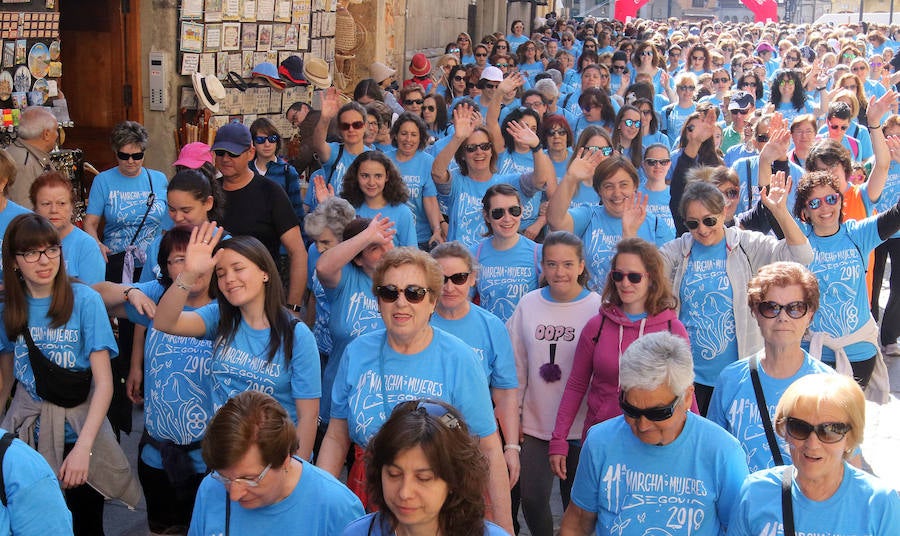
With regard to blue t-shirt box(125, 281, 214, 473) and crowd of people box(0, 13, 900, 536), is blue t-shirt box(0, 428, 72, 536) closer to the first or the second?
crowd of people box(0, 13, 900, 536)

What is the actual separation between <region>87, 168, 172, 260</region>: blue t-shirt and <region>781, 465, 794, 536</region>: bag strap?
4426 millimetres

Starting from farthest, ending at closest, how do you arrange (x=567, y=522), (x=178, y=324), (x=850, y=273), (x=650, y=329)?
1. (x=850, y=273)
2. (x=650, y=329)
3. (x=178, y=324)
4. (x=567, y=522)

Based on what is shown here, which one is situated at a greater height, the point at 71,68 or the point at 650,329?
the point at 71,68

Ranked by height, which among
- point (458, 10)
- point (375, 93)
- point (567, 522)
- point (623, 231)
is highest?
point (458, 10)

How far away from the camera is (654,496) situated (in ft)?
12.0

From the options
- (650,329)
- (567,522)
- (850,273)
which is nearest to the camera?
(567,522)

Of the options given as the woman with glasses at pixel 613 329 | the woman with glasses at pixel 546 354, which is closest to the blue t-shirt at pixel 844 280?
the woman with glasses at pixel 613 329

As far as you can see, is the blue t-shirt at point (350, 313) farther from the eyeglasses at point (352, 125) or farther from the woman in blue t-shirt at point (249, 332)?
the eyeglasses at point (352, 125)

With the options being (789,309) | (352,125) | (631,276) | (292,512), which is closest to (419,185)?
(352,125)

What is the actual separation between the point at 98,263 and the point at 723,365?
10.1 ft

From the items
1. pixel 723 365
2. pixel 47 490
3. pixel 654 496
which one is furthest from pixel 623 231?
pixel 47 490

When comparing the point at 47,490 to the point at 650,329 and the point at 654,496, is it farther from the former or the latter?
the point at 650,329

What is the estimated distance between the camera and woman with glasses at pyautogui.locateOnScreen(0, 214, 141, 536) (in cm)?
453

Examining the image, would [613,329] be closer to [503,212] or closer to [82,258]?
[503,212]
